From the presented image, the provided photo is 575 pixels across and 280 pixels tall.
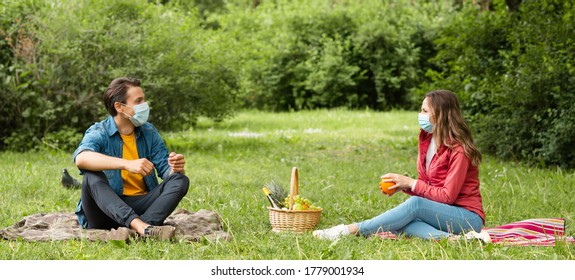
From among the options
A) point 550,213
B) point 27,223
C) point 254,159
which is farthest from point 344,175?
point 27,223

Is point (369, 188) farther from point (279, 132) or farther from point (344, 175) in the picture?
point (279, 132)

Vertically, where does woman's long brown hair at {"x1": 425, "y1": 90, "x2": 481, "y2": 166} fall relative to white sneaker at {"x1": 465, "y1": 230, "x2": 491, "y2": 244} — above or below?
above

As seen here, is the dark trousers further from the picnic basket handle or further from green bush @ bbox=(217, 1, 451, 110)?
green bush @ bbox=(217, 1, 451, 110)

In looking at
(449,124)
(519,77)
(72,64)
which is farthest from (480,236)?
(72,64)

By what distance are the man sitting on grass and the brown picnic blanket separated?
0.54 ft

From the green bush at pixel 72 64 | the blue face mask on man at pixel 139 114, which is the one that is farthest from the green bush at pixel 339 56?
the blue face mask on man at pixel 139 114

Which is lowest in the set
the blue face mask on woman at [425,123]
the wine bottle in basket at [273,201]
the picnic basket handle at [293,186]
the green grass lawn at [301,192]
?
the green grass lawn at [301,192]

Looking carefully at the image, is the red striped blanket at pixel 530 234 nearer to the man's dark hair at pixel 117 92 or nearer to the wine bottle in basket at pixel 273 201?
the wine bottle in basket at pixel 273 201

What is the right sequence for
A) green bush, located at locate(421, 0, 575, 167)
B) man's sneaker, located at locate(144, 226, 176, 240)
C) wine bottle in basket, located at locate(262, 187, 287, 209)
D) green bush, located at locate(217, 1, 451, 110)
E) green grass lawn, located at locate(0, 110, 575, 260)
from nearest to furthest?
green grass lawn, located at locate(0, 110, 575, 260)
man's sneaker, located at locate(144, 226, 176, 240)
wine bottle in basket, located at locate(262, 187, 287, 209)
green bush, located at locate(421, 0, 575, 167)
green bush, located at locate(217, 1, 451, 110)

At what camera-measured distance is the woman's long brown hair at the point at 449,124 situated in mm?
5953

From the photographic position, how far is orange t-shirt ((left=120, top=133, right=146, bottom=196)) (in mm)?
6371

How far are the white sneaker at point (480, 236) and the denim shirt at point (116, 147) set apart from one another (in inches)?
93.4

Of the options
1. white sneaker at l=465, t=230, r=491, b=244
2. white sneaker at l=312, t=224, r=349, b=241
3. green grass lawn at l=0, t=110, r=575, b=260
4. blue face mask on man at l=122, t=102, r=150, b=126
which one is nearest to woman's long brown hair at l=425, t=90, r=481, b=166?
white sneaker at l=465, t=230, r=491, b=244
